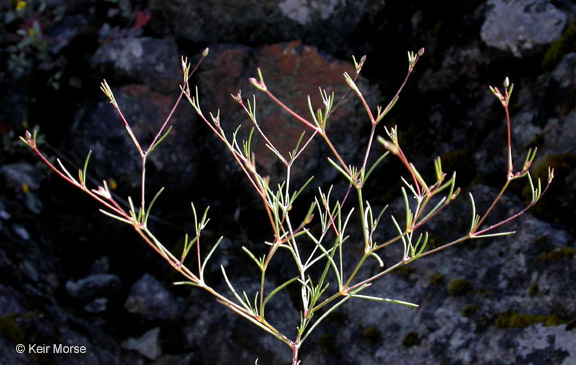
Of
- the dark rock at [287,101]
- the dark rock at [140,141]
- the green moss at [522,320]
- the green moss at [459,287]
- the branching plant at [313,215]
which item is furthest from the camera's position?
the dark rock at [140,141]

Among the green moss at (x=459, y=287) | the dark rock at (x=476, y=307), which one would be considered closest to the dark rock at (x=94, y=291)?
the dark rock at (x=476, y=307)

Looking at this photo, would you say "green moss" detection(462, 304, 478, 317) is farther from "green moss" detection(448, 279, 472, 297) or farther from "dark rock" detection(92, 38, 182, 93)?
"dark rock" detection(92, 38, 182, 93)

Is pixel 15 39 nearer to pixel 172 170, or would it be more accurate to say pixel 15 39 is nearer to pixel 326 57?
A: pixel 172 170

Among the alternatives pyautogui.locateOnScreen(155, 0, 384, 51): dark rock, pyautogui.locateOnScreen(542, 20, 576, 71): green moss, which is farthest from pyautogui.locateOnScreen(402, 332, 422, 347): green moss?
pyautogui.locateOnScreen(155, 0, 384, 51): dark rock

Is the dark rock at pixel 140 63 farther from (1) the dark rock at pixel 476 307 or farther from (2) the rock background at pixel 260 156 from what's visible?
(1) the dark rock at pixel 476 307

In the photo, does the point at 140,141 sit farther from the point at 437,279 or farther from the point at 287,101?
the point at 437,279

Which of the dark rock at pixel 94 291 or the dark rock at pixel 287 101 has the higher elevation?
the dark rock at pixel 287 101

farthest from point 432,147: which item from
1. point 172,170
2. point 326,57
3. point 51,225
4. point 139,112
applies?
point 51,225

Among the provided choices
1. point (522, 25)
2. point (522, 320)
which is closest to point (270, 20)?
point (522, 25)

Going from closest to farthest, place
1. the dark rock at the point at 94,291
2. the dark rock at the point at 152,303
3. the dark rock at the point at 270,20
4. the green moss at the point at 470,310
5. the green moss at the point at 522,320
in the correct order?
the green moss at the point at 522,320 < the green moss at the point at 470,310 < the dark rock at the point at 152,303 < the dark rock at the point at 94,291 < the dark rock at the point at 270,20
